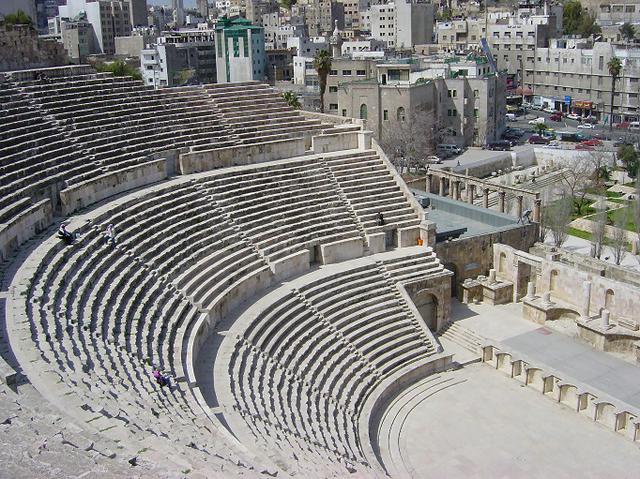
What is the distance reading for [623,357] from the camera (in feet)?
95.2

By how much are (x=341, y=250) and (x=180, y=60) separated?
65875 mm

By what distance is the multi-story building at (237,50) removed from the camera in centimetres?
Answer: 8762

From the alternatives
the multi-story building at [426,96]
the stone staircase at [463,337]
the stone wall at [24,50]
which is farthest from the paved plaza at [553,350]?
the multi-story building at [426,96]

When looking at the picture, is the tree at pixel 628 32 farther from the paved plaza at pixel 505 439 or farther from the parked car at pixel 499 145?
the paved plaza at pixel 505 439

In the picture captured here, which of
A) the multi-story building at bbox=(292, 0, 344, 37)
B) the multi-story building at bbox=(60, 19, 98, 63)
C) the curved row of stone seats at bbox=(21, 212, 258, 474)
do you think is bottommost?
the curved row of stone seats at bbox=(21, 212, 258, 474)

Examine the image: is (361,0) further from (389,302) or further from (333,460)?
(333,460)

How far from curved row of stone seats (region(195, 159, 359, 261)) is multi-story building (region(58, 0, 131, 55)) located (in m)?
94.7

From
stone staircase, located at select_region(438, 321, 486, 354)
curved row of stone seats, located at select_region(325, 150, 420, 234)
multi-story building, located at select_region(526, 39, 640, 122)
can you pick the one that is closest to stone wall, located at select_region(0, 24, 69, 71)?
curved row of stone seats, located at select_region(325, 150, 420, 234)

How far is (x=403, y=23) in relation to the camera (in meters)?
114

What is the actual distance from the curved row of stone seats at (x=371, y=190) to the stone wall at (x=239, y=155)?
1.84m

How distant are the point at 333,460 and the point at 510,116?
70.6 metres

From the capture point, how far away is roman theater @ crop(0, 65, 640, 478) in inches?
636

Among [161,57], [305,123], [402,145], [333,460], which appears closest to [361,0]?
[161,57]

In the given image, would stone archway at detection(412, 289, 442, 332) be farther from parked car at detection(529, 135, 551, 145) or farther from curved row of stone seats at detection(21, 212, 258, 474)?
parked car at detection(529, 135, 551, 145)
